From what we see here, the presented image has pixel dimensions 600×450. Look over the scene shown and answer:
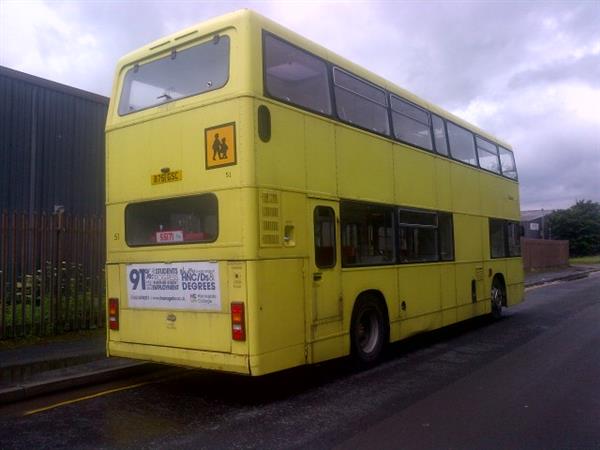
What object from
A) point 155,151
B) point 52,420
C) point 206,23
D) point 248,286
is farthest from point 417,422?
point 206,23

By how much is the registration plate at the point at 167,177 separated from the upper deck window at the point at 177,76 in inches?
36.2

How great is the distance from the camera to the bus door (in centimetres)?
696

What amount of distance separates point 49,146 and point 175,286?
954cm

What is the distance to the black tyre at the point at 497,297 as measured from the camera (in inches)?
516

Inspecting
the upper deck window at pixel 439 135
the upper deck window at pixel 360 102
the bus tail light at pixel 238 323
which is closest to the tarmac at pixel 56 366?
the bus tail light at pixel 238 323

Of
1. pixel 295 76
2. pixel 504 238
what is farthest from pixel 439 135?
pixel 295 76

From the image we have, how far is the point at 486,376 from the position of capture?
759 cm

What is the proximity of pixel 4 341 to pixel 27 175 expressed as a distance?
18.9 feet

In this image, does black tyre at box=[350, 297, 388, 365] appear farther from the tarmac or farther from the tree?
the tree

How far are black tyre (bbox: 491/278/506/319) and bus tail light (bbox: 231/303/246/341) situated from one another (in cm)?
843

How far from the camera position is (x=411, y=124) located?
9.73 metres

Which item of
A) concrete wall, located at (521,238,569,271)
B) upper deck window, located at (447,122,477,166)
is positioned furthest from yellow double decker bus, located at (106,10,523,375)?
concrete wall, located at (521,238,569,271)

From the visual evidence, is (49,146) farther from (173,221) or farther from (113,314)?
(173,221)

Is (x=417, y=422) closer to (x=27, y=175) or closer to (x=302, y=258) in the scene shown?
(x=302, y=258)
